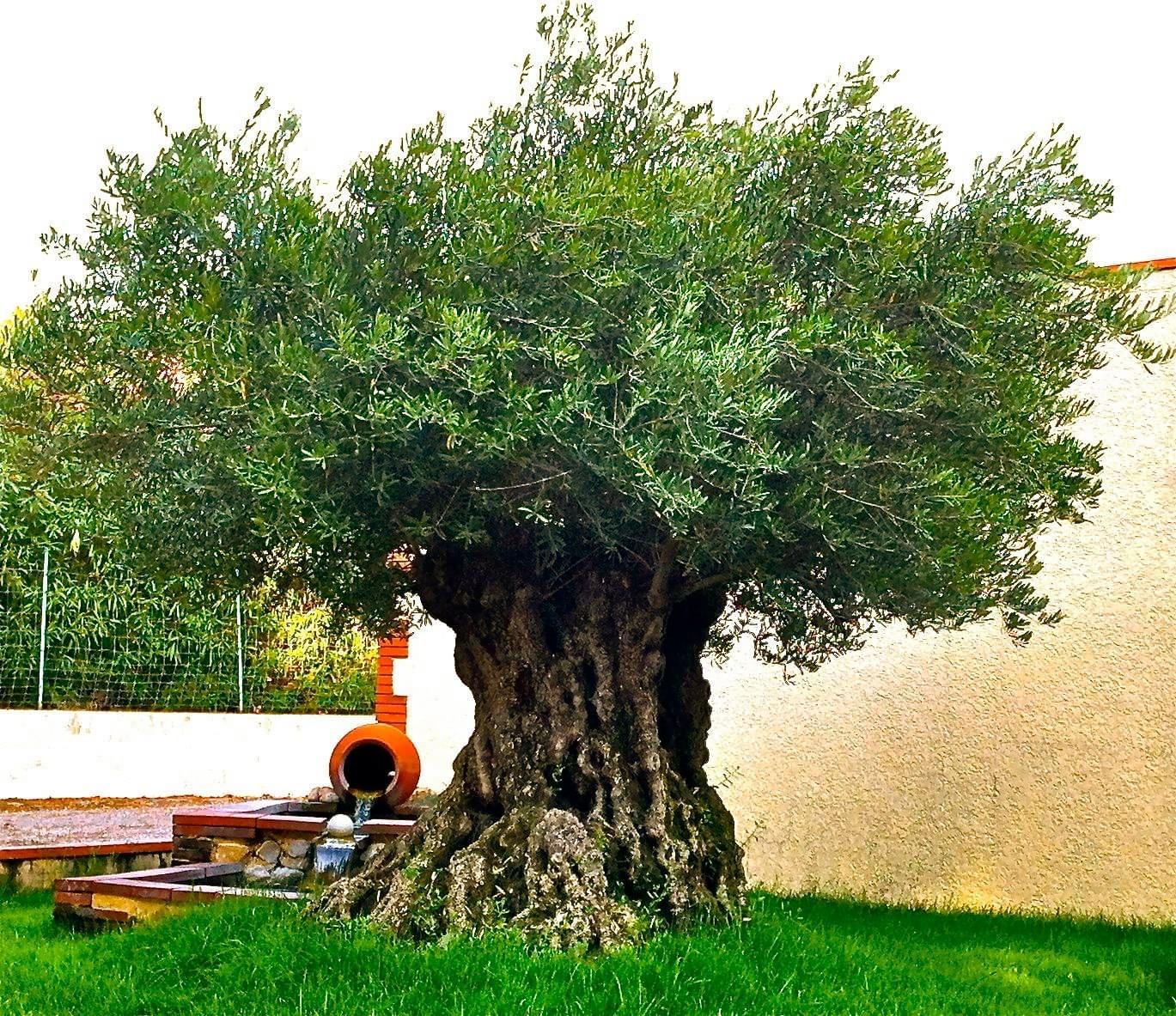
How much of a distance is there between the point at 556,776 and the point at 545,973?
4.15ft

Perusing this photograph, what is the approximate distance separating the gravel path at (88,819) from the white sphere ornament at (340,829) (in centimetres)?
206

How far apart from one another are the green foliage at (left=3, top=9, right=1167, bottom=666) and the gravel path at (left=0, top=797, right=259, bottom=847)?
5061mm

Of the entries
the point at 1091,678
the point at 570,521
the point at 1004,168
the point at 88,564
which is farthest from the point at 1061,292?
the point at 88,564

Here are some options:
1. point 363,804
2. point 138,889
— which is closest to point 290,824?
point 363,804

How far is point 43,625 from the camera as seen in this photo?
14.3 meters

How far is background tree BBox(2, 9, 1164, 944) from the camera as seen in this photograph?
211 inches

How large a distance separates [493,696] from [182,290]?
2.67 m

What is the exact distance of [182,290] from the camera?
5840mm

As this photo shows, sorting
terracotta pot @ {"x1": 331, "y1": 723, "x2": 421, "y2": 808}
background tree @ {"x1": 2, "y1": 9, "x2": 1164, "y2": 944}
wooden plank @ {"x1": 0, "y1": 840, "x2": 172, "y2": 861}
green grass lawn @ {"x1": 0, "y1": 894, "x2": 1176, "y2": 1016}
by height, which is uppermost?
background tree @ {"x1": 2, "y1": 9, "x2": 1164, "y2": 944}

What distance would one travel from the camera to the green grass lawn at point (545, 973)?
5266mm

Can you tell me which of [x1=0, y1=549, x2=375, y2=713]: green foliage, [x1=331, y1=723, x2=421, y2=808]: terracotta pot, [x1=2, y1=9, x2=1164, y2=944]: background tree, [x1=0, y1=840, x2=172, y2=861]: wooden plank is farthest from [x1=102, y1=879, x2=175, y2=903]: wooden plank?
[x1=0, y1=549, x2=375, y2=713]: green foliage

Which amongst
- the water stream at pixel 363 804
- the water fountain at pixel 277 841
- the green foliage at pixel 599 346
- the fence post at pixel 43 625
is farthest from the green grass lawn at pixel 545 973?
the fence post at pixel 43 625

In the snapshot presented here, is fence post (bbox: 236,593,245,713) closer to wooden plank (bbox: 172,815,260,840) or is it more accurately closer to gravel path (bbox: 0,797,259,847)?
gravel path (bbox: 0,797,259,847)

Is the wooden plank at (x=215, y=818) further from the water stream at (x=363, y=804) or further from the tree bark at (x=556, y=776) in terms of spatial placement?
the tree bark at (x=556, y=776)
